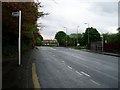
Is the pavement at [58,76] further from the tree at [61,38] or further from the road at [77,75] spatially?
the tree at [61,38]

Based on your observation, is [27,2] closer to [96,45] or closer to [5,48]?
[5,48]

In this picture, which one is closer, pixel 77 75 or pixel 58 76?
pixel 58 76

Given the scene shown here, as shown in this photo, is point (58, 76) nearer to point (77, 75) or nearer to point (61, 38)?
point (77, 75)

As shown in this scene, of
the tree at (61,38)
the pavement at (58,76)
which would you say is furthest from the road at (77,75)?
the tree at (61,38)

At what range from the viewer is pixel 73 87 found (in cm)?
1298

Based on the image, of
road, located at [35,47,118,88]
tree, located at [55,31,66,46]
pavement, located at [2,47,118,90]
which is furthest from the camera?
tree, located at [55,31,66,46]

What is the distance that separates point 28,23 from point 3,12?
27.0 feet

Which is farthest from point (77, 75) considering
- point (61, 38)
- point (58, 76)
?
point (61, 38)

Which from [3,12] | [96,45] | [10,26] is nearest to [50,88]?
[3,12]

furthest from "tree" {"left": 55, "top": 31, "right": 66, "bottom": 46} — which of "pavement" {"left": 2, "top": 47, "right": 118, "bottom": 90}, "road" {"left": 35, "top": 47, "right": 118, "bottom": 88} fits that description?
"pavement" {"left": 2, "top": 47, "right": 118, "bottom": 90}

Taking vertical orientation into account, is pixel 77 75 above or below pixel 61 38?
below

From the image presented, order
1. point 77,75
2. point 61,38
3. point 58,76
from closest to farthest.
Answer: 1. point 58,76
2. point 77,75
3. point 61,38

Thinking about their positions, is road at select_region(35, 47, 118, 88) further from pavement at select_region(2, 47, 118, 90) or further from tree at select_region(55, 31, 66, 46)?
tree at select_region(55, 31, 66, 46)

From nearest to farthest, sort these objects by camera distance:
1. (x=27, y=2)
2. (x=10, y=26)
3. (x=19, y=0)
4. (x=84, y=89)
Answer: (x=84, y=89) → (x=19, y=0) → (x=27, y=2) → (x=10, y=26)
